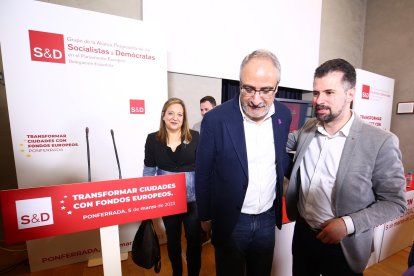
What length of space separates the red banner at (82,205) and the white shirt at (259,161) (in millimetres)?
449

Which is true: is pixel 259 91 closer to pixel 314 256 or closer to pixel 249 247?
pixel 249 247

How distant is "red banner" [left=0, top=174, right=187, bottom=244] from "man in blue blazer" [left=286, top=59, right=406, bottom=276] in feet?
2.48

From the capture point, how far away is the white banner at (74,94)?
179cm

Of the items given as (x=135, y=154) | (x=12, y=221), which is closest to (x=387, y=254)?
(x=135, y=154)

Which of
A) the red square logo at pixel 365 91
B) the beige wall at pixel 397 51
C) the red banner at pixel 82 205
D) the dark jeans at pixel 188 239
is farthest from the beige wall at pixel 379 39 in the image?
the red banner at pixel 82 205

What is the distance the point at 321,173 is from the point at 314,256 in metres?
0.50

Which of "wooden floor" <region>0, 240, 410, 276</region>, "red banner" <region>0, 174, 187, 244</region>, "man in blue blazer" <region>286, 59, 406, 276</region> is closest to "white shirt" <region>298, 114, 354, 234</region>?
"man in blue blazer" <region>286, 59, 406, 276</region>

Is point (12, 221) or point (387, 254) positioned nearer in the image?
point (12, 221)

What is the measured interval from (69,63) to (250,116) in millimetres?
1772

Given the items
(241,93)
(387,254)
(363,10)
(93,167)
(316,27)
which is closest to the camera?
(241,93)

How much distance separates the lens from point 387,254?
234 cm

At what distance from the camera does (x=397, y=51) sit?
429 cm

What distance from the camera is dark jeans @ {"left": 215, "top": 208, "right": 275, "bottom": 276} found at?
1168 millimetres

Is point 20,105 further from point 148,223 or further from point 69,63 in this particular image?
point 148,223
